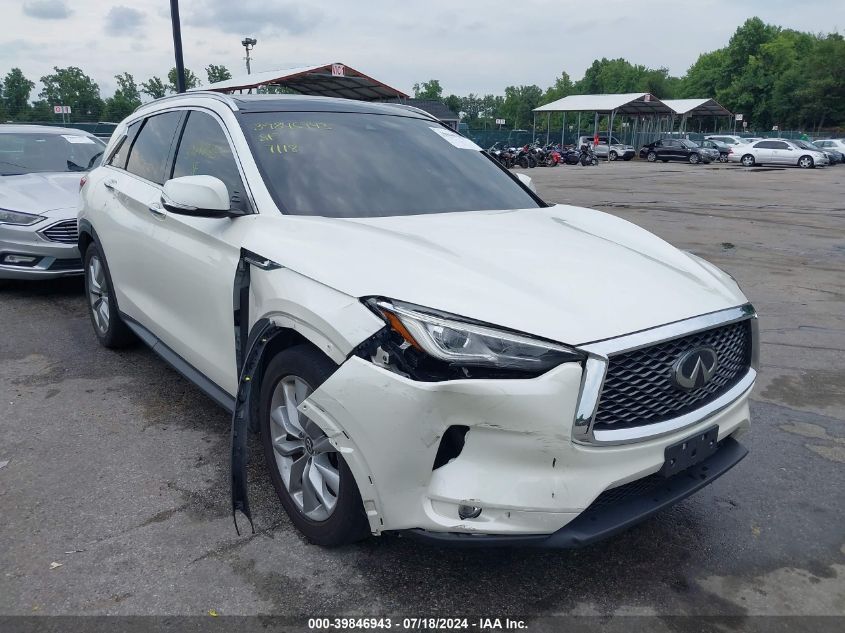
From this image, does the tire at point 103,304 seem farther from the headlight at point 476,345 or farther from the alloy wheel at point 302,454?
the headlight at point 476,345

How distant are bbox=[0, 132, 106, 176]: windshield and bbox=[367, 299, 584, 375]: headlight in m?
7.04

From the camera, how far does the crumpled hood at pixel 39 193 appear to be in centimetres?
676

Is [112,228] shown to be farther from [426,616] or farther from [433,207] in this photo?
[426,616]

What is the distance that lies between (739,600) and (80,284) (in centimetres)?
714

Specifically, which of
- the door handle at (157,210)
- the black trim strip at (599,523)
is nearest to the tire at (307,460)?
the black trim strip at (599,523)

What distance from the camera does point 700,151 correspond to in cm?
4025

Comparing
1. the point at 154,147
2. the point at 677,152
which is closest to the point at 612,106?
the point at 677,152

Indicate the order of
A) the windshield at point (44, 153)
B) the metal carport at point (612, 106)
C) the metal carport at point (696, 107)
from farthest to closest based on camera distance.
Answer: the metal carport at point (696, 107), the metal carport at point (612, 106), the windshield at point (44, 153)

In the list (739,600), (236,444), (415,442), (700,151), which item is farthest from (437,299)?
(700,151)

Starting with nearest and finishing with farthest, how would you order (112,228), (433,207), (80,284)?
(433,207)
(112,228)
(80,284)

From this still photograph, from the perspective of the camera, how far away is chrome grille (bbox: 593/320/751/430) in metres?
2.28

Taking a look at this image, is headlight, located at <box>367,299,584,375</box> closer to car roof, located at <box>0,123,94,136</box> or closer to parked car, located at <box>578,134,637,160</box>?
car roof, located at <box>0,123,94,136</box>

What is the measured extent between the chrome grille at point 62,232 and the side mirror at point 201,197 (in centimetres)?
421

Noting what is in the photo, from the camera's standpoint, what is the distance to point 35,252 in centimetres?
660
